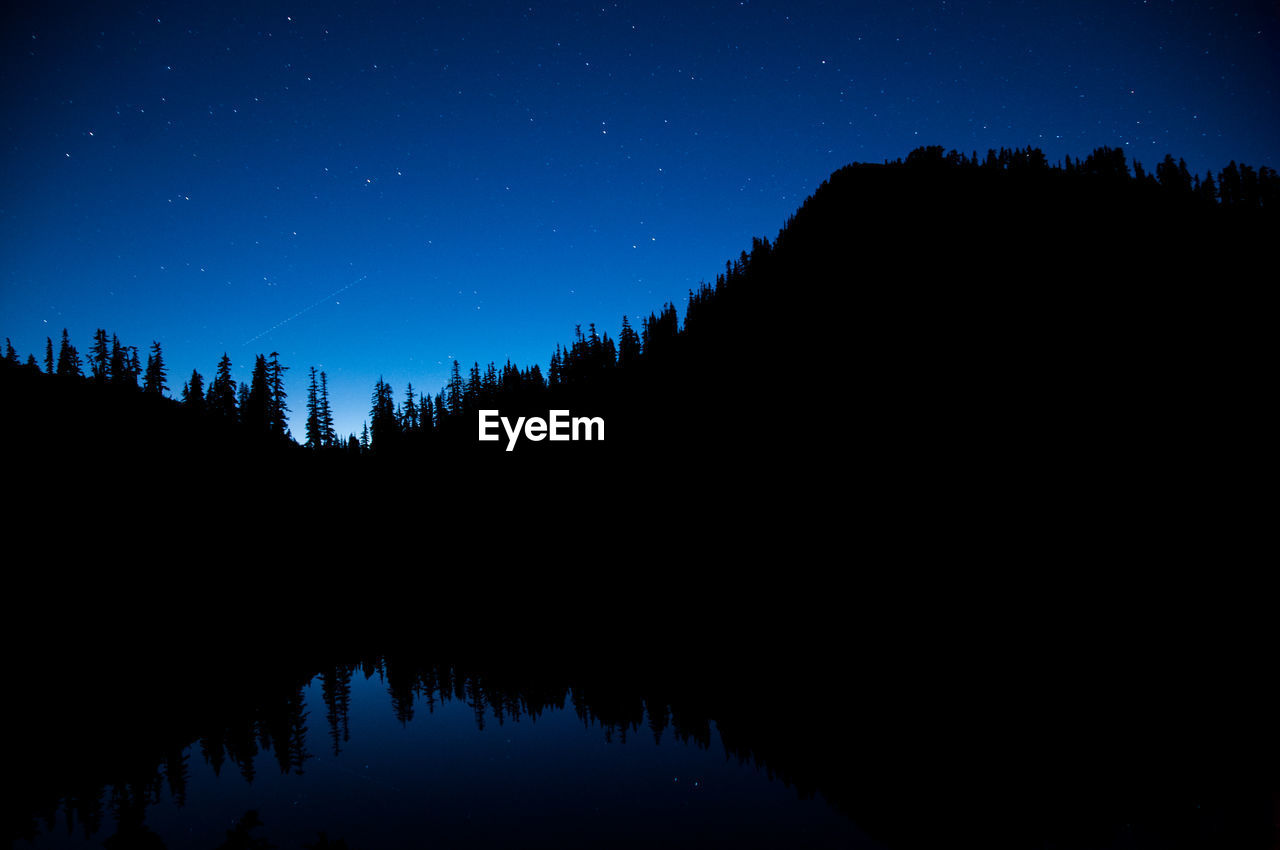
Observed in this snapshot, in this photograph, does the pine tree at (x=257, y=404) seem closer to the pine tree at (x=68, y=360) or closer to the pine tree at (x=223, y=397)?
the pine tree at (x=223, y=397)

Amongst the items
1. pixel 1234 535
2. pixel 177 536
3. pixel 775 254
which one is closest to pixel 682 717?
pixel 1234 535

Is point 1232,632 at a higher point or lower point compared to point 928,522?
lower

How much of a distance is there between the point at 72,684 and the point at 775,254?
108732 millimetres

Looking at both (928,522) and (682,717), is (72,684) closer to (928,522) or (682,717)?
(682,717)

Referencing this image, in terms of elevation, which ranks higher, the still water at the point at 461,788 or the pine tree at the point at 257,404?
the pine tree at the point at 257,404

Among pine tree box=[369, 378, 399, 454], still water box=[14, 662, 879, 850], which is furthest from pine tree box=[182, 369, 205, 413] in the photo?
still water box=[14, 662, 879, 850]

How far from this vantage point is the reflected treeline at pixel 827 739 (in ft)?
66.1

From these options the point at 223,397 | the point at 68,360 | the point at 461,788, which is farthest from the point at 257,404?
the point at 461,788

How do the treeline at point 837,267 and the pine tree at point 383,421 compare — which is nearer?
the treeline at point 837,267

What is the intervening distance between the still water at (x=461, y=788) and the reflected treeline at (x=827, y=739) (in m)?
0.34

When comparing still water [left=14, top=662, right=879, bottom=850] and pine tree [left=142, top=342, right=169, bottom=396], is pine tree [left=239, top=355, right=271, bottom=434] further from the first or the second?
still water [left=14, top=662, right=879, bottom=850]

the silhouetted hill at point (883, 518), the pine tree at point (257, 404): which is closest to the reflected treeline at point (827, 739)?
the silhouetted hill at point (883, 518)

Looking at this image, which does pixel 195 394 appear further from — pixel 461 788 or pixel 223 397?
pixel 461 788

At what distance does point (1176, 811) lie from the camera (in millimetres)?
20109
